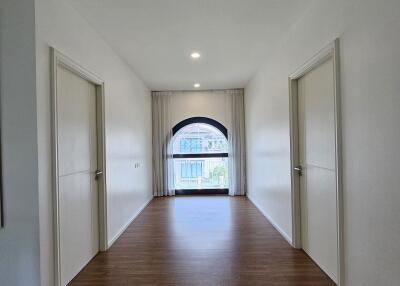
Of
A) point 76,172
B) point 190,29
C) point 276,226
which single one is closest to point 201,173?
point 276,226

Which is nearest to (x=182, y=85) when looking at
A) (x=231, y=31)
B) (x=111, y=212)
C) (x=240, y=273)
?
(x=231, y=31)

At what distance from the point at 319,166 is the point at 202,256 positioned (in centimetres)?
161

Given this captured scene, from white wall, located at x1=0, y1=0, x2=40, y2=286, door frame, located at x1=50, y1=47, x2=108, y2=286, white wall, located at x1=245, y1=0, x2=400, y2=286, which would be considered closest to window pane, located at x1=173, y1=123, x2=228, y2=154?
door frame, located at x1=50, y1=47, x2=108, y2=286

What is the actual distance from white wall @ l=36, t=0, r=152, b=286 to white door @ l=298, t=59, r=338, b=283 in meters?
2.35

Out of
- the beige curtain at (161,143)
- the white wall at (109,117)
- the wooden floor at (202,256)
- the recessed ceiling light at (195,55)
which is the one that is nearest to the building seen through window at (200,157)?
the beige curtain at (161,143)

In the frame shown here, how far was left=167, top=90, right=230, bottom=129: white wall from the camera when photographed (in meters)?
7.05

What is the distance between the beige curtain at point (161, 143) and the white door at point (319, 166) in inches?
163

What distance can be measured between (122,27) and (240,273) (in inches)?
113

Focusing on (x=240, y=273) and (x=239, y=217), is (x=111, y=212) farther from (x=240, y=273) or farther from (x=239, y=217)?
(x=239, y=217)

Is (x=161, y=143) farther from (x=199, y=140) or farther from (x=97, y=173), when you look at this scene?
(x=97, y=173)

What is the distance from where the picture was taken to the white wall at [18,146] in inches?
59.0

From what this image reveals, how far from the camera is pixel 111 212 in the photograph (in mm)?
3744

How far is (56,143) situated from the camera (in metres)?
2.34

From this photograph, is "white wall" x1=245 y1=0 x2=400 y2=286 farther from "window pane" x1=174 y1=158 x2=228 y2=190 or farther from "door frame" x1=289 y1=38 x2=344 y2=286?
"window pane" x1=174 y1=158 x2=228 y2=190
